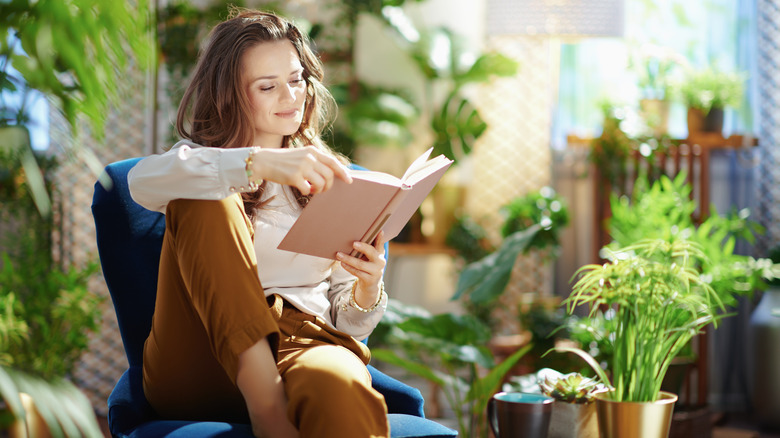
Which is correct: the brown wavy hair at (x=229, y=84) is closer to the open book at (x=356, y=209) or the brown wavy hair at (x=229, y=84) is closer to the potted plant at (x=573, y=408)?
the open book at (x=356, y=209)

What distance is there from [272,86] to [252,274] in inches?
19.7

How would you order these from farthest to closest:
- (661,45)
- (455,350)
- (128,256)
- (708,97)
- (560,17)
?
(661,45), (708,97), (560,17), (455,350), (128,256)

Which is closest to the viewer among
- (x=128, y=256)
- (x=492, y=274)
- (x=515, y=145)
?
(x=128, y=256)

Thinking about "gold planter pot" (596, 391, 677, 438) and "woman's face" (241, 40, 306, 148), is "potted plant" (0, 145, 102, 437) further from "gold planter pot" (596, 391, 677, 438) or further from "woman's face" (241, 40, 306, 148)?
"gold planter pot" (596, 391, 677, 438)

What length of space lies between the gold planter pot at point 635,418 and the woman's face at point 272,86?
909 millimetres

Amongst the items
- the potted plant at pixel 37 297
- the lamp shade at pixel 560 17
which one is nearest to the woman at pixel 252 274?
the potted plant at pixel 37 297

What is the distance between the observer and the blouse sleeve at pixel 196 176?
1276 mm

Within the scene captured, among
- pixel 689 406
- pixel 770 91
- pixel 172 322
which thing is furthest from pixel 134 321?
pixel 770 91

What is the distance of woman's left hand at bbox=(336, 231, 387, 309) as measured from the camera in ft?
4.81

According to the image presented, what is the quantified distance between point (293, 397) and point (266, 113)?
2.12 feet

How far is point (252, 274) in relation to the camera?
1.29m

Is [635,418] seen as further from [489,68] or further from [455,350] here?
[489,68]

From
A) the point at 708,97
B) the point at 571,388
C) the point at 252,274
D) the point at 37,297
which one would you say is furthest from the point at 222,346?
the point at 708,97

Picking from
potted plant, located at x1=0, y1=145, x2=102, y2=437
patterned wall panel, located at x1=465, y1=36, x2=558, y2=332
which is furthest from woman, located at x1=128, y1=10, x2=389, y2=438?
patterned wall panel, located at x1=465, y1=36, x2=558, y2=332
